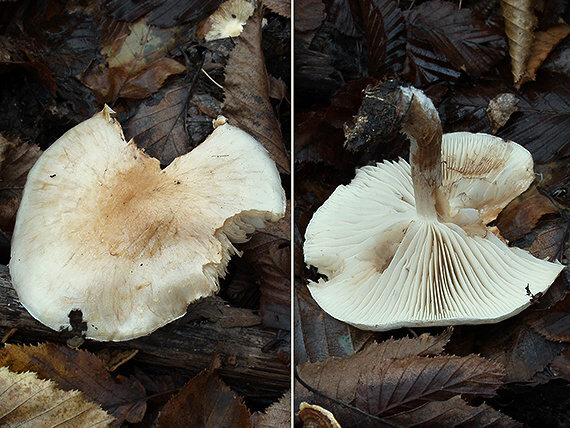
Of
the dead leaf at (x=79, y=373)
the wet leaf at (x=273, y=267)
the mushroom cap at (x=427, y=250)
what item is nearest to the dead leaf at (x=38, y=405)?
the dead leaf at (x=79, y=373)

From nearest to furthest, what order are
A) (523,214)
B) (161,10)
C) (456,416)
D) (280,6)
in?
(456,416) < (523,214) < (280,6) < (161,10)

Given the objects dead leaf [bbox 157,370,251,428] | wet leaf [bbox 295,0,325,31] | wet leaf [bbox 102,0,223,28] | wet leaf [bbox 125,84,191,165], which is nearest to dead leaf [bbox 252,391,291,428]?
dead leaf [bbox 157,370,251,428]

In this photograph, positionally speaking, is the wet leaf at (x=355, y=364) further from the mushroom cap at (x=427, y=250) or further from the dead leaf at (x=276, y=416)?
the dead leaf at (x=276, y=416)

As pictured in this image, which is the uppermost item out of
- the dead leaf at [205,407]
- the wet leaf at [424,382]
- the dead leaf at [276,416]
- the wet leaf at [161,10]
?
the wet leaf at [161,10]

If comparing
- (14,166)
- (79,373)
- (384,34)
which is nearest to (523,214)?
(384,34)

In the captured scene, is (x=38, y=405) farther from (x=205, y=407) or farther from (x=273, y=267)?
(x=273, y=267)
